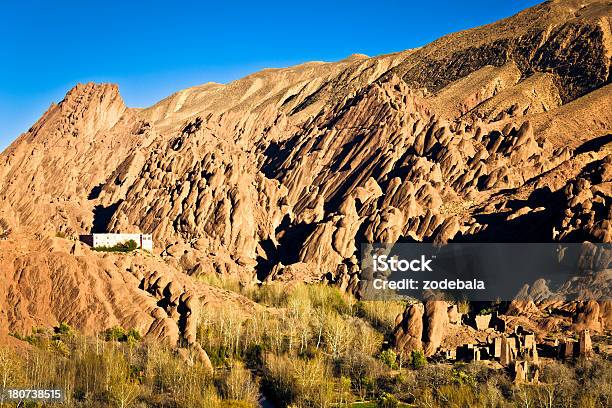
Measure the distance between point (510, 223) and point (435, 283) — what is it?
1511 cm

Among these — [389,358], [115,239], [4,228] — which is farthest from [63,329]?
[4,228]

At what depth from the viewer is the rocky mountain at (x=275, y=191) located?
9900 cm

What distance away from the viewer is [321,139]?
177875mm

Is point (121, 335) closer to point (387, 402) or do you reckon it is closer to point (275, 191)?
point (387, 402)

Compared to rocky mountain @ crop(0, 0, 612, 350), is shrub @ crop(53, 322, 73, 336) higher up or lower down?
lower down

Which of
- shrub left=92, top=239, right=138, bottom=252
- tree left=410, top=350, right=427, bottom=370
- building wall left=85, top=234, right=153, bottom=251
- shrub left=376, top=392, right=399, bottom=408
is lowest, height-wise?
shrub left=376, top=392, right=399, bottom=408

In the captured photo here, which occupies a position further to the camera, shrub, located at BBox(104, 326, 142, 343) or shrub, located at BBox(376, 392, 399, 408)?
shrub, located at BBox(104, 326, 142, 343)

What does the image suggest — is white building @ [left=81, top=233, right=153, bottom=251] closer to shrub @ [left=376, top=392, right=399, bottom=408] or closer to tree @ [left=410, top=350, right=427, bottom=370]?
tree @ [left=410, top=350, right=427, bottom=370]

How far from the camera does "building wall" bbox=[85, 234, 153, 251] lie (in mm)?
131875

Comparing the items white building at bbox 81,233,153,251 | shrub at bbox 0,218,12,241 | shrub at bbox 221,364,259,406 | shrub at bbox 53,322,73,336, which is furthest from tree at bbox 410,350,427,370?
shrub at bbox 0,218,12,241

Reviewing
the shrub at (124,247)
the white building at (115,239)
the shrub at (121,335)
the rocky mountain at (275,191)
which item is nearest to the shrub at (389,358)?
the rocky mountain at (275,191)

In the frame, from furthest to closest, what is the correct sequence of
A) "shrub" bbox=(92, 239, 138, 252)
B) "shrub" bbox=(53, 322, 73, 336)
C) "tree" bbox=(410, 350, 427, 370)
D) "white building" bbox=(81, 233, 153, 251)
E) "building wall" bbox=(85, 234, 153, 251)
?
1. "white building" bbox=(81, 233, 153, 251)
2. "building wall" bbox=(85, 234, 153, 251)
3. "shrub" bbox=(92, 239, 138, 252)
4. "shrub" bbox=(53, 322, 73, 336)
5. "tree" bbox=(410, 350, 427, 370)

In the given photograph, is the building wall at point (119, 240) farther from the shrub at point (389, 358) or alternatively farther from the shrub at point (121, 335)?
→ the shrub at point (389, 358)

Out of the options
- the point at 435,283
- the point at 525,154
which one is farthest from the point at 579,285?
the point at 525,154
